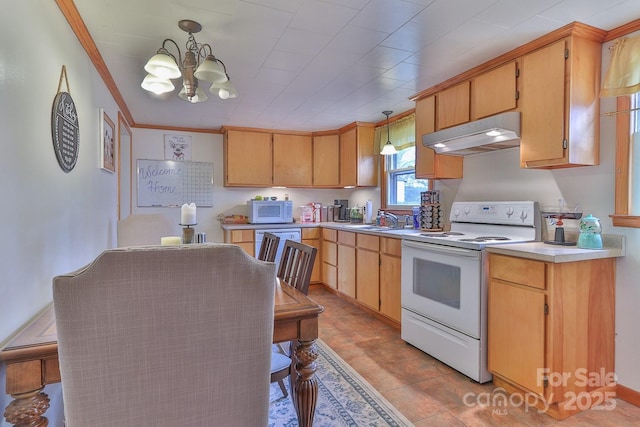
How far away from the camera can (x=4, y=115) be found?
114 centimetres

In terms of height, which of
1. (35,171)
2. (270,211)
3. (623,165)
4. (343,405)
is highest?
(623,165)

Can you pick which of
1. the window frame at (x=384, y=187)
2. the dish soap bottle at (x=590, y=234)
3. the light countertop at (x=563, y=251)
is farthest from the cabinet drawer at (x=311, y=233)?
the dish soap bottle at (x=590, y=234)

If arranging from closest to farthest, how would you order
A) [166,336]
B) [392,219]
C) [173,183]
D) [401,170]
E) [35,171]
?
[166,336], [35,171], [392,219], [401,170], [173,183]

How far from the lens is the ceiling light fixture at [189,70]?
5.90ft

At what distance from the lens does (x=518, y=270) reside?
1.95 metres

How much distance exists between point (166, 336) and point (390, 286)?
2.49 metres

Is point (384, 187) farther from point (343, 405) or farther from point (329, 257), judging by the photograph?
point (343, 405)

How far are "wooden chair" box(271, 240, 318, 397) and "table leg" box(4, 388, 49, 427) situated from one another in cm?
79

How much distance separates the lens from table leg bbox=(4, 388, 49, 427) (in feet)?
3.08

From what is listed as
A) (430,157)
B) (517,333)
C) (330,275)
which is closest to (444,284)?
(517,333)

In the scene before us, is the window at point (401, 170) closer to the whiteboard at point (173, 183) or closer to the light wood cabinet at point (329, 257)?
the light wood cabinet at point (329, 257)

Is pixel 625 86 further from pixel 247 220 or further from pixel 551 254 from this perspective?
pixel 247 220

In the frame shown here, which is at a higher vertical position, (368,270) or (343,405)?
(368,270)

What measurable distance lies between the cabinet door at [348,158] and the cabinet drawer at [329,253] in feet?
2.72
